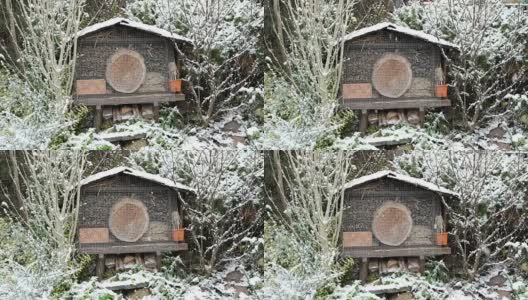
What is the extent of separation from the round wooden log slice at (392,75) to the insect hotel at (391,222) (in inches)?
18.4

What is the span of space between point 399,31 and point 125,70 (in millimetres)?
1451

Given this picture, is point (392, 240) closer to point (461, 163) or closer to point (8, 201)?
point (461, 163)

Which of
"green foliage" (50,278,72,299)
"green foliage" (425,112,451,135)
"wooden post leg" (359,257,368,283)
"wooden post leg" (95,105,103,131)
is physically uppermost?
"wooden post leg" (95,105,103,131)

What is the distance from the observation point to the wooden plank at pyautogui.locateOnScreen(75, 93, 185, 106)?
18.4ft

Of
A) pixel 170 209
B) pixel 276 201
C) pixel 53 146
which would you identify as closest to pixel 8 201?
pixel 53 146

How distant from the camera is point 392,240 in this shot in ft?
18.6

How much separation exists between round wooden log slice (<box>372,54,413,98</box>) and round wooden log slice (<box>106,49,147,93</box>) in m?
1.23

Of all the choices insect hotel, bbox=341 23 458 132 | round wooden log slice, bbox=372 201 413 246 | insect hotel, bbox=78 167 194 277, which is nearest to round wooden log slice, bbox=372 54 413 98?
insect hotel, bbox=341 23 458 132

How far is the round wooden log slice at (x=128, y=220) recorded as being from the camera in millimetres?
5648

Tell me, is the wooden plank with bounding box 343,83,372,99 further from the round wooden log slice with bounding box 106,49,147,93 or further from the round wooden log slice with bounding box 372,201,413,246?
the round wooden log slice with bounding box 106,49,147,93

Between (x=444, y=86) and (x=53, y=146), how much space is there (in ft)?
6.83

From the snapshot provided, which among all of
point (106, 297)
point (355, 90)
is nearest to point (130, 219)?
point (106, 297)

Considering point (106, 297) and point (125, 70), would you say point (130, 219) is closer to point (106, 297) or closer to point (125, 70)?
point (106, 297)

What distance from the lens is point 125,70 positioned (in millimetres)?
5633
